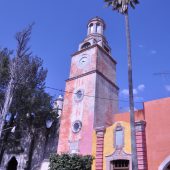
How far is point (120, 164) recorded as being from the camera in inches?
710

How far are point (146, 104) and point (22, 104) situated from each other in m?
12.2

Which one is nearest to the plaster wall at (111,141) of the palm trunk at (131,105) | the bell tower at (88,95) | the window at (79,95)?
the bell tower at (88,95)

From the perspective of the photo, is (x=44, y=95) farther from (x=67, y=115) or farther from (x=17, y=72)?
(x=17, y=72)

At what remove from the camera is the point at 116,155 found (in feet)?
58.7

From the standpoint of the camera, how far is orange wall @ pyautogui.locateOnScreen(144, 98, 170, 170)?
16250 mm

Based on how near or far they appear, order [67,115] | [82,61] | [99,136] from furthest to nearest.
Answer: [82,61]
[67,115]
[99,136]

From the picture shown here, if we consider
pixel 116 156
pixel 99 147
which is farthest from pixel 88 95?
pixel 116 156

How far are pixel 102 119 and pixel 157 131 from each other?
658 cm

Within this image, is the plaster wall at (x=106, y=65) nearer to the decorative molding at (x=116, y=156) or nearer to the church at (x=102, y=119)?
the church at (x=102, y=119)

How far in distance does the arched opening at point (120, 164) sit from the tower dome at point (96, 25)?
15624 mm

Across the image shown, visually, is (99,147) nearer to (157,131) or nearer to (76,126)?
(76,126)

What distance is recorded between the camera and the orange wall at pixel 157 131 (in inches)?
640

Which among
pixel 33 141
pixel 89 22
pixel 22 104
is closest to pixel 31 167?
pixel 33 141

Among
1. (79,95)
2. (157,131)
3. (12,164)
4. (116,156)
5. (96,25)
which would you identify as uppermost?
(96,25)
